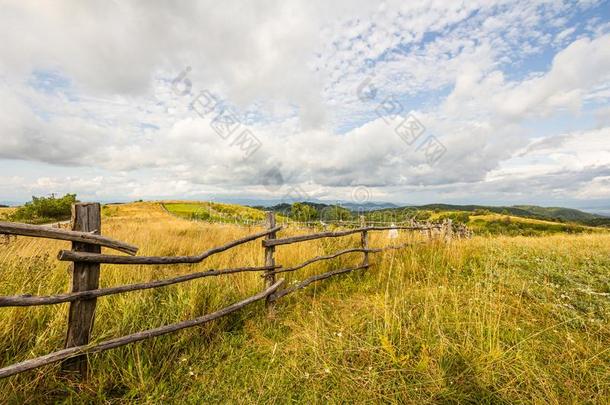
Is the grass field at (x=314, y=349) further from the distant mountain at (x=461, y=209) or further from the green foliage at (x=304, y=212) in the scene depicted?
the green foliage at (x=304, y=212)

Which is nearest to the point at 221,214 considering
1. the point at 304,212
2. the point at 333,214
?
the point at 304,212

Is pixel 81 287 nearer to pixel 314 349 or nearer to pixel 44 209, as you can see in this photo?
pixel 314 349

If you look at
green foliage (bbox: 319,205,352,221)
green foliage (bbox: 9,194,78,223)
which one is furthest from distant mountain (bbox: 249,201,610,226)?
green foliage (bbox: 9,194,78,223)

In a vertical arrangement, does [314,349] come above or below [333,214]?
below

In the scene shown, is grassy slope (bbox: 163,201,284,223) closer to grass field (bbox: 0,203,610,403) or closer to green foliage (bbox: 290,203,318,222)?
green foliage (bbox: 290,203,318,222)

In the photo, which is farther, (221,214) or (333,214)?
(221,214)

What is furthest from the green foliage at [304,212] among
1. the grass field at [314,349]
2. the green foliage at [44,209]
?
the grass field at [314,349]

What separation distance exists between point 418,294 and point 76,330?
3.97 metres

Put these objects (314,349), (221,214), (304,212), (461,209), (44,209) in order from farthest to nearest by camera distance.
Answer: (461,209) < (221,214) < (304,212) < (44,209) < (314,349)

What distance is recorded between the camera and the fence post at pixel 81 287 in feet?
7.81

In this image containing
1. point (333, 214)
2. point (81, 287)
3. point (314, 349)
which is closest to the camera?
point (81, 287)

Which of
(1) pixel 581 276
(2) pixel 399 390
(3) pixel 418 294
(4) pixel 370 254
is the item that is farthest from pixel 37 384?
(1) pixel 581 276

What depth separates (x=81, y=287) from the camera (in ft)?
7.96

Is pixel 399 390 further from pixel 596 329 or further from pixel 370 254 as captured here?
pixel 370 254
